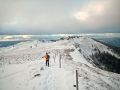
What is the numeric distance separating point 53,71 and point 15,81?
2698mm

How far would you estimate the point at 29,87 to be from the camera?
9.76 meters

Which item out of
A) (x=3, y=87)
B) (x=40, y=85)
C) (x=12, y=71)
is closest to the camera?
(x=40, y=85)

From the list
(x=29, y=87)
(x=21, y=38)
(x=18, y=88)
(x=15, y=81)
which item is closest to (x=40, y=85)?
(x=29, y=87)

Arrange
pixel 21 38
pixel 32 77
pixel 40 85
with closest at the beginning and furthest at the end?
pixel 40 85 → pixel 32 77 → pixel 21 38

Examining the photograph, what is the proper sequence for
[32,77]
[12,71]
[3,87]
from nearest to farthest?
[3,87], [32,77], [12,71]

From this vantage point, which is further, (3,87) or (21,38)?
(21,38)

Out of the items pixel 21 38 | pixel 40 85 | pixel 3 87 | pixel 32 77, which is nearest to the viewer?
pixel 40 85

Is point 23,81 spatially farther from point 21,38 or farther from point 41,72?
point 21,38

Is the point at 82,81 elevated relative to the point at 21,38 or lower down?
lower down

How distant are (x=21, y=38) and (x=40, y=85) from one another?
7.05 m

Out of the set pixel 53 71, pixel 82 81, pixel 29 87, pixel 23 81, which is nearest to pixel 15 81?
pixel 23 81

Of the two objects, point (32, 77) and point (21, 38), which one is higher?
point (21, 38)

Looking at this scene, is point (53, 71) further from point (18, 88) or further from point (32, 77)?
point (18, 88)

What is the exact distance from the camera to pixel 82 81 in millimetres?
10031
